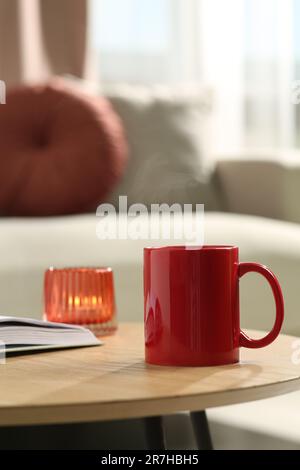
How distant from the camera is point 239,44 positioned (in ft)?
11.0

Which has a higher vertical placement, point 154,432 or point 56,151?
point 56,151

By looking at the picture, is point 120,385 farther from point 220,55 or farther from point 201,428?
point 220,55

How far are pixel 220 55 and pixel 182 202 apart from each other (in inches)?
44.9

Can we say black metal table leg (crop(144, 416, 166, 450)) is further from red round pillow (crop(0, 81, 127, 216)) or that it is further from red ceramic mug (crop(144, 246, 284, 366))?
red round pillow (crop(0, 81, 127, 216))

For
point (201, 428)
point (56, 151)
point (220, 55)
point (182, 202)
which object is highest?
point (220, 55)

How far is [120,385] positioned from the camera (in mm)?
746

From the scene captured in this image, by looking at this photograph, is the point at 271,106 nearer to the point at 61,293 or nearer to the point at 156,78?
the point at 156,78

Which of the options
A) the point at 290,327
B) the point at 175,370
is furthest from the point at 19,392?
the point at 290,327

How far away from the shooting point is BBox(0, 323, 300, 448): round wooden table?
2.21 ft

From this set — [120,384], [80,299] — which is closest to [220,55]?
[80,299]

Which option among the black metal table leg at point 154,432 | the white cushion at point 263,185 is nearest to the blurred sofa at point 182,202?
the white cushion at point 263,185

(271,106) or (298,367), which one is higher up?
(271,106)

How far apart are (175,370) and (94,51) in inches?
103

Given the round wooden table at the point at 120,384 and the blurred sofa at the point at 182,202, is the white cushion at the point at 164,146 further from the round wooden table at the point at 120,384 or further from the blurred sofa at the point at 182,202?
the round wooden table at the point at 120,384
